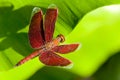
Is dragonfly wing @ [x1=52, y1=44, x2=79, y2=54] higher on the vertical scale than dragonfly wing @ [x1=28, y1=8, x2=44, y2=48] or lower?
lower

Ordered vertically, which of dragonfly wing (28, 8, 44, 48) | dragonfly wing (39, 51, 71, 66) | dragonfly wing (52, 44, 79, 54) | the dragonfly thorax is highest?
dragonfly wing (28, 8, 44, 48)

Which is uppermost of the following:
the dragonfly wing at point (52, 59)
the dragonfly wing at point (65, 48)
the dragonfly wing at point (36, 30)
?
the dragonfly wing at point (36, 30)

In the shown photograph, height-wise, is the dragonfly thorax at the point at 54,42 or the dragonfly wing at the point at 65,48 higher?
the dragonfly thorax at the point at 54,42

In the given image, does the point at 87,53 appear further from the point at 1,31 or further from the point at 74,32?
the point at 1,31

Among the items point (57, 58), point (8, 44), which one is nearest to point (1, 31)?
point (8, 44)
